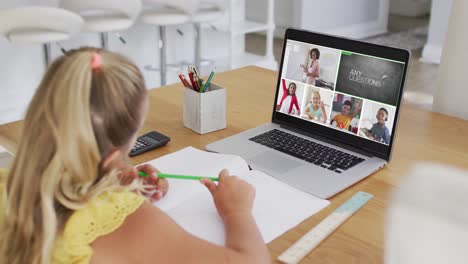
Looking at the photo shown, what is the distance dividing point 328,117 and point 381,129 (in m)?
0.14

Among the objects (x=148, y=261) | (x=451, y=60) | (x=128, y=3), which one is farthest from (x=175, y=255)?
(x=128, y=3)

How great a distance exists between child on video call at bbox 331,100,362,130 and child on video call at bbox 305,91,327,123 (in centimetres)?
3

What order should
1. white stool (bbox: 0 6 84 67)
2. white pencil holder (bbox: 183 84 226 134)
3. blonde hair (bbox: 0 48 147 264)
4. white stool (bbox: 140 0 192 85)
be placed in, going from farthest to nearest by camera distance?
1. white stool (bbox: 140 0 192 85)
2. white stool (bbox: 0 6 84 67)
3. white pencil holder (bbox: 183 84 226 134)
4. blonde hair (bbox: 0 48 147 264)

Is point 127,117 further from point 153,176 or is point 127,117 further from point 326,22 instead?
point 326,22

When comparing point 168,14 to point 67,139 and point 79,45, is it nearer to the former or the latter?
point 79,45

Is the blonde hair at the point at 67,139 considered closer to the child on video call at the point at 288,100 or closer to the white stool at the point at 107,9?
the child on video call at the point at 288,100

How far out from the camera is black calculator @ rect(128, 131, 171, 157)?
1231mm

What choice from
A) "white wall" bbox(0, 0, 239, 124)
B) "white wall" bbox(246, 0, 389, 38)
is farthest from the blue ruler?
"white wall" bbox(246, 0, 389, 38)

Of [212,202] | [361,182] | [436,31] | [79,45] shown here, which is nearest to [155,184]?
[212,202]

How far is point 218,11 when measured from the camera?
364 cm

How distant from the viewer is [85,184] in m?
0.72

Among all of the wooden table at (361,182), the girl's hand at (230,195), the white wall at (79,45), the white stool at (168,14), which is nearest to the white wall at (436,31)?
the white wall at (79,45)

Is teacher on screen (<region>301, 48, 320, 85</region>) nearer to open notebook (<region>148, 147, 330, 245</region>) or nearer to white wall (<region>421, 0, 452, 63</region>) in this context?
open notebook (<region>148, 147, 330, 245</region>)

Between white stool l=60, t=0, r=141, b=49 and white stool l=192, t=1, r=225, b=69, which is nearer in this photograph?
white stool l=60, t=0, r=141, b=49
